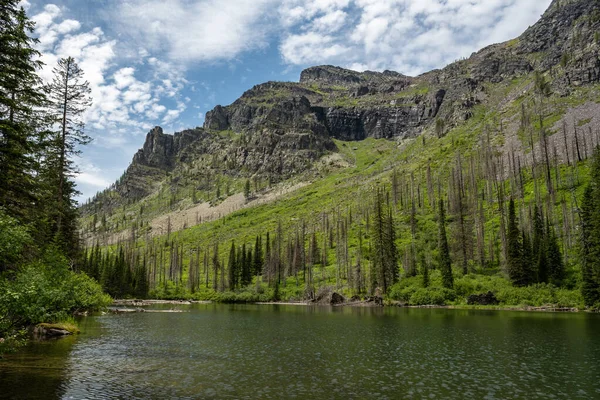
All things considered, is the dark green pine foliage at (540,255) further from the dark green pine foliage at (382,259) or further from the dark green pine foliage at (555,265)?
the dark green pine foliage at (382,259)

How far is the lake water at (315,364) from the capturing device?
20.2 metres

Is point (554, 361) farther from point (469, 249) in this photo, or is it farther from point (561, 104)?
point (561, 104)

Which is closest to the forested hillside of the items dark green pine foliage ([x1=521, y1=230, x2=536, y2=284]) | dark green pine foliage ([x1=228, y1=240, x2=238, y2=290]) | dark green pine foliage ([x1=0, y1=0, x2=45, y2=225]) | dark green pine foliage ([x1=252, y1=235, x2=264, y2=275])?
dark green pine foliage ([x1=0, y1=0, x2=45, y2=225])

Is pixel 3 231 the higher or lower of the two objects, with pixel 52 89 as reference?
lower

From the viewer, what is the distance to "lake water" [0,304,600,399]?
2020 cm

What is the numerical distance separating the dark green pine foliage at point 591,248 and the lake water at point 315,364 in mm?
22357

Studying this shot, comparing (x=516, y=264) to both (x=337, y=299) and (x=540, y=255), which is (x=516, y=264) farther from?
(x=337, y=299)

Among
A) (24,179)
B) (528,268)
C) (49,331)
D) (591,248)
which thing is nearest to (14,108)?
(24,179)

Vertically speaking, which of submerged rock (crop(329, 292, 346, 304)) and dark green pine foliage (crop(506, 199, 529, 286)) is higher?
dark green pine foliage (crop(506, 199, 529, 286))

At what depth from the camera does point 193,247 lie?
7756 inches

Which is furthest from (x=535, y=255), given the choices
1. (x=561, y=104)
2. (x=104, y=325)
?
(x=561, y=104)

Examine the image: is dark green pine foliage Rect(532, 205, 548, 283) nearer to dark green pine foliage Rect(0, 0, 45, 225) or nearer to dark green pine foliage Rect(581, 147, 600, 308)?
dark green pine foliage Rect(581, 147, 600, 308)

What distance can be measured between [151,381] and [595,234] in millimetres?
69795

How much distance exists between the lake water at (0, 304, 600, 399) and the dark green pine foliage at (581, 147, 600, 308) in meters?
22.4
